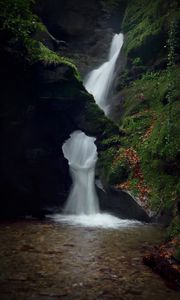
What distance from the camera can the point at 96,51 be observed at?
29250 millimetres

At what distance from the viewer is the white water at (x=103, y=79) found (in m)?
23.6

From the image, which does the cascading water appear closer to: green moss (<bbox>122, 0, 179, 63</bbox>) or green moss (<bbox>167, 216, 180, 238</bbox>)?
green moss (<bbox>122, 0, 179, 63</bbox>)

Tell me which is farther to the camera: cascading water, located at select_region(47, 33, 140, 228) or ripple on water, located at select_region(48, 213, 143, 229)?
cascading water, located at select_region(47, 33, 140, 228)

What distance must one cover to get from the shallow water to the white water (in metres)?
12.2

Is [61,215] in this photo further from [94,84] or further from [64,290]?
[94,84]

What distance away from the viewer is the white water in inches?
930

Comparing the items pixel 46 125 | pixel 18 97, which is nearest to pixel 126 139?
pixel 46 125

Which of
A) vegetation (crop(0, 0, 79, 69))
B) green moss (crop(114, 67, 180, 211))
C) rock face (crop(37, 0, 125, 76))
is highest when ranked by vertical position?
rock face (crop(37, 0, 125, 76))

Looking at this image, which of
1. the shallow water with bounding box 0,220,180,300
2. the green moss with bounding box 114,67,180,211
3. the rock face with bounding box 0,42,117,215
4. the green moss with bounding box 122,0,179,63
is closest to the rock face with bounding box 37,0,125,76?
the green moss with bounding box 122,0,179,63

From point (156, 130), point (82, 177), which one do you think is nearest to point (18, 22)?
point (156, 130)

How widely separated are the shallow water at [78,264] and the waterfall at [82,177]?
4272 mm

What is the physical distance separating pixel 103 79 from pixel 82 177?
999cm

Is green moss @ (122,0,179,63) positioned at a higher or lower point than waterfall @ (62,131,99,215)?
higher

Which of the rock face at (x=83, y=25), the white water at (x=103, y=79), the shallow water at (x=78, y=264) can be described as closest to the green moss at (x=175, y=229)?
the shallow water at (x=78, y=264)
